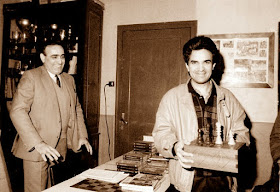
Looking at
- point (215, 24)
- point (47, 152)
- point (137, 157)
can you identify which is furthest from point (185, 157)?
point (215, 24)

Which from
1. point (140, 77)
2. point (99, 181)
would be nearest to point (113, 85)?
point (140, 77)

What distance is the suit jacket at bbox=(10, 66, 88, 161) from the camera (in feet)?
7.34

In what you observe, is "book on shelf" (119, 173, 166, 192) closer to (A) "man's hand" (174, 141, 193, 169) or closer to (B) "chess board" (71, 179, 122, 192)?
(B) "chess board" (71, 179, 122, 192)

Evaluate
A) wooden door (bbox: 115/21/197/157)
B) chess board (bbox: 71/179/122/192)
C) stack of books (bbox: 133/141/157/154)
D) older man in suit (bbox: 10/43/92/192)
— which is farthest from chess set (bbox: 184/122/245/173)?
wooden door (bbox: 115/21/197/157)

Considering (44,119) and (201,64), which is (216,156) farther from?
(44,119)

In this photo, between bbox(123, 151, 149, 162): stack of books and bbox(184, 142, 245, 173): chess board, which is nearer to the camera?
bbox(184, 142, 245, 173): chess board

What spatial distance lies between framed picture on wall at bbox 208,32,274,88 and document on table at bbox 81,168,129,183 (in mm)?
1722

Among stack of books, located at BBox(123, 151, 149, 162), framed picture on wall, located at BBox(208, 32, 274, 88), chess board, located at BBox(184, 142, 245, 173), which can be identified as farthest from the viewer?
framed picture on wall, located at BBox(208, 32, 274, 88)

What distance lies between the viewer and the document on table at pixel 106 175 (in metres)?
1.77

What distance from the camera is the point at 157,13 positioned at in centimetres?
395

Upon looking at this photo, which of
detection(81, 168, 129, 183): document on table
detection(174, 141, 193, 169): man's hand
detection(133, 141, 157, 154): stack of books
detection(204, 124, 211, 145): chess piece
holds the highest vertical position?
detection(204, 124, 211, 145): chess piece

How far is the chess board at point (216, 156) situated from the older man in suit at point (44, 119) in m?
1.23

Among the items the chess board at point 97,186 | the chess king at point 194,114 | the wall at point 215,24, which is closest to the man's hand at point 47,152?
the chess board at point 97,186

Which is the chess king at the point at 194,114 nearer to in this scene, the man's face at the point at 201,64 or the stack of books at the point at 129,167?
the man's face at the point at 201,64
